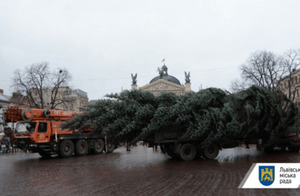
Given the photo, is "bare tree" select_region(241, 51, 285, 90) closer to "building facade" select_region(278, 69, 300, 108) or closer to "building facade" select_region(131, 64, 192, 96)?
"building facade" select_region(278, 69, 300, 108)

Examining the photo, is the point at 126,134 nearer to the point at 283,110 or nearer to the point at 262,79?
the point at 283,110

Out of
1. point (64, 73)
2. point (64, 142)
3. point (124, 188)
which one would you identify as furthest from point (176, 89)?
point (124, 188)

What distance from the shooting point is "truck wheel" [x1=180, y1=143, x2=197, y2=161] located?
13992mm

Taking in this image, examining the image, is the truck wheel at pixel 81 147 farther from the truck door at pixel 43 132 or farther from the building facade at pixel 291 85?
the building facade at pixel 291 85

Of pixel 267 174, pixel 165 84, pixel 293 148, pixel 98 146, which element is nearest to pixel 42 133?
pixel 98 146

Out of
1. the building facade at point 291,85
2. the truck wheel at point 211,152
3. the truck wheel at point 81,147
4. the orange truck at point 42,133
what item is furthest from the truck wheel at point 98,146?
the building facade at point 291,85

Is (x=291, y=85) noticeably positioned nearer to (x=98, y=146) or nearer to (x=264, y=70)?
(x=264, y=70)

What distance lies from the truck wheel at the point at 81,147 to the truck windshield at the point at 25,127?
3.17 m

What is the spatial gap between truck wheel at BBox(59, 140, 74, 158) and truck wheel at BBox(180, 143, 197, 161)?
26.1ft

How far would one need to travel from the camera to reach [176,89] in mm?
88438

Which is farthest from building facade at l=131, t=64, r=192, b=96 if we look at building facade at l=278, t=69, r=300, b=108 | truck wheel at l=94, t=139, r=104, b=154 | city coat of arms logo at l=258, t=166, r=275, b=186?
city coat of arms logo at l=258, t=166, r=275, b=186

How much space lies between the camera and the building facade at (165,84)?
87875mm

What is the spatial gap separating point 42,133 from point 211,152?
9.77m

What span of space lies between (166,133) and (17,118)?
908 centimetres
